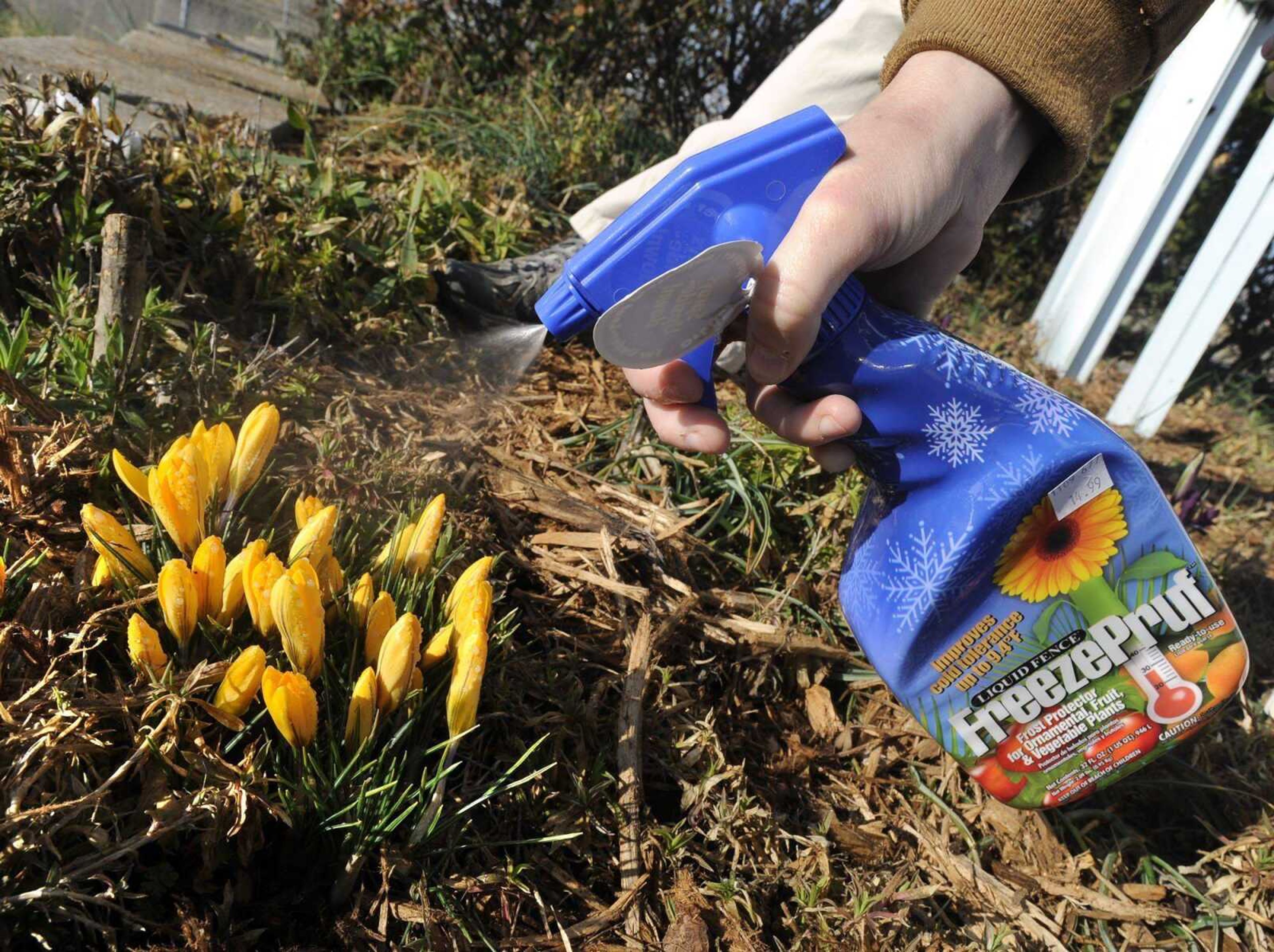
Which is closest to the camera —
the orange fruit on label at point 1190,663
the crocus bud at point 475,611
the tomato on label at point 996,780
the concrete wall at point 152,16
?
the crocus bud at point 475,611

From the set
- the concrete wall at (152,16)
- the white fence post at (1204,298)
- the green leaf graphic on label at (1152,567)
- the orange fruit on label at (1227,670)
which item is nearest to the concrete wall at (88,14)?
the concrete wall at (152,16)

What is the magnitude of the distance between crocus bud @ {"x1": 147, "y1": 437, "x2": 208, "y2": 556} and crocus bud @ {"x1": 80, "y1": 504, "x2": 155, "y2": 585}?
0.15ft

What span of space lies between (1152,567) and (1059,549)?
152 millimetres

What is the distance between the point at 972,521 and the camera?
1.37 metres

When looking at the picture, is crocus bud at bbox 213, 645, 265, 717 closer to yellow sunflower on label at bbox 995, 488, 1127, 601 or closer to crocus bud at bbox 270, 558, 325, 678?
crocus bud at bbox 270, 558, 325, 678

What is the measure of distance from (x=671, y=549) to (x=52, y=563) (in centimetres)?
107

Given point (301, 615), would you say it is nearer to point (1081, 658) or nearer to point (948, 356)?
→ point (948, 356)

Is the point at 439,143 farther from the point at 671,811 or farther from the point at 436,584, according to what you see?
the point at 671,811

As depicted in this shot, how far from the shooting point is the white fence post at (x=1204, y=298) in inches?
129

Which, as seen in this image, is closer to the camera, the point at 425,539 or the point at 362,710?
the point at 362,710

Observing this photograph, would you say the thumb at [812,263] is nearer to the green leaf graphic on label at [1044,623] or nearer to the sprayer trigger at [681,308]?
the sprayer trigger at [681,308]

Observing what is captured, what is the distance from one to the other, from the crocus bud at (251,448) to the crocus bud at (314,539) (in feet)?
0.51

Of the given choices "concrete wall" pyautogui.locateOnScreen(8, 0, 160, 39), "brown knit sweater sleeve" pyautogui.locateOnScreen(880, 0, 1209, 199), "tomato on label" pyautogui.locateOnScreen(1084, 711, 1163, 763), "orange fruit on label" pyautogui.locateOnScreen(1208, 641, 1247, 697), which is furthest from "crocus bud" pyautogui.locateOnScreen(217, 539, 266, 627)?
"concrete wall" pyautogui.locateOnScreen(8, 0, 160, 39)

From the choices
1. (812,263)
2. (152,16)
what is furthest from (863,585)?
Result: (152,16)
